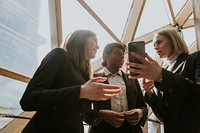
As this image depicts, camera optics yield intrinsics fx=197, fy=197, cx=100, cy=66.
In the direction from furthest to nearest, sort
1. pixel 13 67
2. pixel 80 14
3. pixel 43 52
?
pixel 80 14 < pixel 43 52 < pixel 13 67

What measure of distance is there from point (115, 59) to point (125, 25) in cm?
382

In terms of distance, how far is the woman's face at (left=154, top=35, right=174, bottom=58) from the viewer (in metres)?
1.72

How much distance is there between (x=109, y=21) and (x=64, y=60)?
4252 mm

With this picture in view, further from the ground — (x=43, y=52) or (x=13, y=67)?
(x=43, y=52)

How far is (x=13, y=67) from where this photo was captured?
2992mm

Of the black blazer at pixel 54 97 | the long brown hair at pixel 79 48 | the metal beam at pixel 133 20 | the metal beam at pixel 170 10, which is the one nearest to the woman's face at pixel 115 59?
the long brown hair at pixel 79 48

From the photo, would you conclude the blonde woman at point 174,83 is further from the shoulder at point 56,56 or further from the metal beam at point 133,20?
the metal beam at point 133,20

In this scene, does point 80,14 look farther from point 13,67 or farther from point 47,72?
point 47,72

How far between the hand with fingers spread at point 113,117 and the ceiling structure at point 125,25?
51.0 inches

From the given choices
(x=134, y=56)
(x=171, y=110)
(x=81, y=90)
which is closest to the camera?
(x=81, y=90)

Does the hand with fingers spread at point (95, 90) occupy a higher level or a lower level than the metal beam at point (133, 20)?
lower

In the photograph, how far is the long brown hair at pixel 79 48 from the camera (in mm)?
1409

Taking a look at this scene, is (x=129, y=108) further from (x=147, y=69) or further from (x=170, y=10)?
(x=170, y=10)

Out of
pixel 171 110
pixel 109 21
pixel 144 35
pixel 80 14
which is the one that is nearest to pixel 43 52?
pixel 80 14
